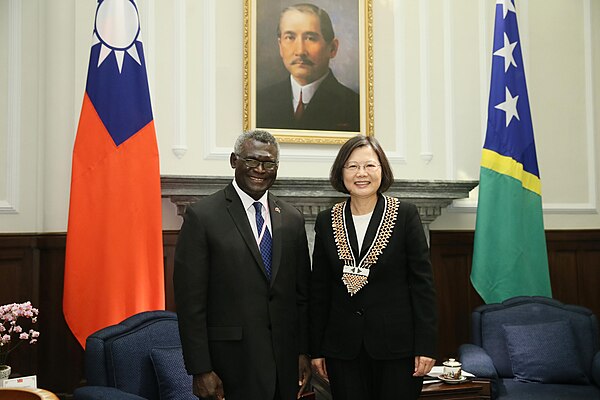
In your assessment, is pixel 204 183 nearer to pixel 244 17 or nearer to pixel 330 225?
pixel 244 17

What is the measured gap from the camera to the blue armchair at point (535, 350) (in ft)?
11.0

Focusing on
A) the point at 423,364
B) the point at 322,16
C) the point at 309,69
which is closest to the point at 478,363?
the point at 423,364

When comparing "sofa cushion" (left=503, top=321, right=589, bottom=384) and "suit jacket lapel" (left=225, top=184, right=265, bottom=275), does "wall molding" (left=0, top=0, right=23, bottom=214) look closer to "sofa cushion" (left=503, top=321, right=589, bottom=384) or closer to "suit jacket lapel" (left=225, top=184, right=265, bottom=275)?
"suit jacket lapel" (left=225, top=184, right=265, bottom=275)

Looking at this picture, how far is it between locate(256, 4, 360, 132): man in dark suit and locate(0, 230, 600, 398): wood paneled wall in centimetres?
106

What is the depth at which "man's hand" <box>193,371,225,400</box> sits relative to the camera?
1.98 metres

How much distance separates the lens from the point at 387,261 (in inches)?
87.7

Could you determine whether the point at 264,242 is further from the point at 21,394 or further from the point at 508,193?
the point at 508,193

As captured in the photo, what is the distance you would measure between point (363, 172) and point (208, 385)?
0.92 meters

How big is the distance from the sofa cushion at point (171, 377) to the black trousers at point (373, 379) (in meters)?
0.88

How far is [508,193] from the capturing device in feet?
13.5

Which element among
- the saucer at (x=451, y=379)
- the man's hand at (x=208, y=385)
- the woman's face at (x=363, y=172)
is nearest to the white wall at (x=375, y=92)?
the saucer at (x=451, y=379)

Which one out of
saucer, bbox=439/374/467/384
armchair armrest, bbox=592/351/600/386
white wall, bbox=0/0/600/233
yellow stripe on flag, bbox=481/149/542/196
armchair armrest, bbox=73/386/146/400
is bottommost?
armchair armrest, bbox=592/351/600/386

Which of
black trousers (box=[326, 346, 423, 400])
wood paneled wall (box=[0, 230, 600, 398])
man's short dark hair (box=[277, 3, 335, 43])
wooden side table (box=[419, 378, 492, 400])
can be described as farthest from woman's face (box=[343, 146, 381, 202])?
man's short dark hair (box=[277, 3, 335, 43])

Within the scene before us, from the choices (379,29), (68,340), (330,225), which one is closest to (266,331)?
(330,225)
